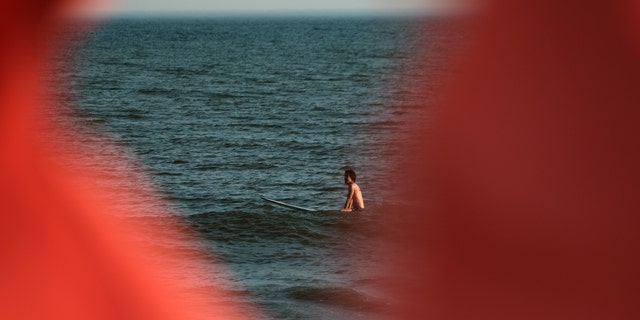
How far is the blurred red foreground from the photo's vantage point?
7340 millimetres

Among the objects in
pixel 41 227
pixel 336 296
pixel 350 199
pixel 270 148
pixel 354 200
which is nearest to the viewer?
pixel 41 227

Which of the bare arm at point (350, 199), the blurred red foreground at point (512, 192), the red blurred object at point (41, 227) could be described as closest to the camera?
the red blurred object at point (41, 227)

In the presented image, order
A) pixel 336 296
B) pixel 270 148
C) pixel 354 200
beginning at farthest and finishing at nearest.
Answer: pixel 270 148, pixel 354 200, pixel 336 296

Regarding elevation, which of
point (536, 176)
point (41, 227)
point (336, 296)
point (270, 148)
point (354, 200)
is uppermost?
point (536, 176)

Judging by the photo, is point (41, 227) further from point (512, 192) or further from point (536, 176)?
point (536, 176)

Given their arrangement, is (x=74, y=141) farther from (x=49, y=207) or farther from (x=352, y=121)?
(x=49, y=207)

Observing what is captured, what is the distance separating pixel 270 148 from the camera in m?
30.9

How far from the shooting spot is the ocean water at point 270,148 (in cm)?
1503

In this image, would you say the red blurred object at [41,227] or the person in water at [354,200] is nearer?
the red blurred object at [41,227]

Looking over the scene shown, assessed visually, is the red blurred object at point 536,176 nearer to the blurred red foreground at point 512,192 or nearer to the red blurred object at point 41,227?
the blurred red foreground at point 512,192

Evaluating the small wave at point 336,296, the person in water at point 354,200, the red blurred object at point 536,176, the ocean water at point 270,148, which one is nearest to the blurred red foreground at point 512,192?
the red blurred object at point 536,176

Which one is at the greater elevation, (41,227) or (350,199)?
(41,227)

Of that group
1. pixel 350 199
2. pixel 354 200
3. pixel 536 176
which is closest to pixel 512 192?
pixel 536 176

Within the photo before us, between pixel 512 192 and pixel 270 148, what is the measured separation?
23.5 m
